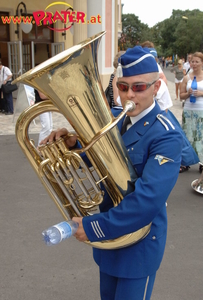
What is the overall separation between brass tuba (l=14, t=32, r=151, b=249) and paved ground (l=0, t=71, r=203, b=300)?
4.45 feet

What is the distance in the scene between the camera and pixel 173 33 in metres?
58.3

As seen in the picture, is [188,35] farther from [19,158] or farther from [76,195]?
[76,195]

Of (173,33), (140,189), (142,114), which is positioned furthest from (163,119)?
(173,33)

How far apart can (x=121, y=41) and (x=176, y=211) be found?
3686cm

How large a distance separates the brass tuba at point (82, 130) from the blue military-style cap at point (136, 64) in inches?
5.3

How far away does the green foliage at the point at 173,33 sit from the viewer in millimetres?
48406

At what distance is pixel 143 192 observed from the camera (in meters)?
1.38

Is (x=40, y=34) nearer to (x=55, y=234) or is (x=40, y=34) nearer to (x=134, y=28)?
(x=55, y=234)

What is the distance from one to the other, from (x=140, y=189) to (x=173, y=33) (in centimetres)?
6135

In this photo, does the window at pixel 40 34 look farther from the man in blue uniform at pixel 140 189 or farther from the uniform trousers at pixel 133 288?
the uniform trousers at pixel 133 288

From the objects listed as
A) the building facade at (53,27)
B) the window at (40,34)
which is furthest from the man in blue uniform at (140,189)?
the window at (40,34)

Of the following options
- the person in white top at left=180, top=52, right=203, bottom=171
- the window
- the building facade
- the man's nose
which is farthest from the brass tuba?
the window

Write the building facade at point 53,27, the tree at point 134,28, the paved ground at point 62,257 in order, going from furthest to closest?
the tree at point 134,28
the building facade at point 53,27
the paved ground at point 62,257

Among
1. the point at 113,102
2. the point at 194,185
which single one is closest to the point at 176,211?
the point at 194,185
